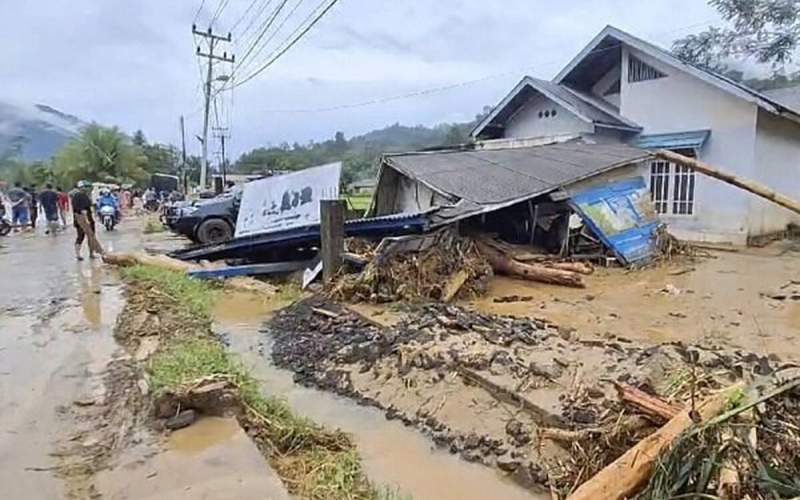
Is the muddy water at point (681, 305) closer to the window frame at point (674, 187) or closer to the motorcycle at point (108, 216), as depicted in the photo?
the window frame at point (674, 187)

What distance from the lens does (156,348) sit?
6.38 meters

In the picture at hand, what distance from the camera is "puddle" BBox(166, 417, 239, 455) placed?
3.97 m

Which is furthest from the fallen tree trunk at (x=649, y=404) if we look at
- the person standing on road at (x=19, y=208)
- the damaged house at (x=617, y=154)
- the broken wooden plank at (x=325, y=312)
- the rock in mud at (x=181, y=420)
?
the person standing on road at (x=19, y=208)

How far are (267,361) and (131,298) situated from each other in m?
3.56

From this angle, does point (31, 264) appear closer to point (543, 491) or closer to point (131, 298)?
point (131, 298)

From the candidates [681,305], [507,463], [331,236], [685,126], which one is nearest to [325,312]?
[331,236]

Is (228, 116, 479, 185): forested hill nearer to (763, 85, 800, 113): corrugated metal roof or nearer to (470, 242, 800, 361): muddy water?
(763, 85, 800, 113): corrugated metal roof

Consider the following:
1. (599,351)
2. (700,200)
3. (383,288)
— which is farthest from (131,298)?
(700,200)

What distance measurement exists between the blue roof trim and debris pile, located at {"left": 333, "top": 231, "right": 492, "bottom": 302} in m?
7.42

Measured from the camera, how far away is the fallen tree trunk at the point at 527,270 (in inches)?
373

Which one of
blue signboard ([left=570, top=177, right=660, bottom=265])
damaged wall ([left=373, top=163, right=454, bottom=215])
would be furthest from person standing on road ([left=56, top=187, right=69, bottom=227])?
blue signboard ([left=570, top=177, right=660, bottom=265])

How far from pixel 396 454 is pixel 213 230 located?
40.3 feet

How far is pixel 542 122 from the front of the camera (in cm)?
1684

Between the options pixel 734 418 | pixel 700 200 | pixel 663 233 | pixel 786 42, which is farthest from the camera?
pixel 786 42
